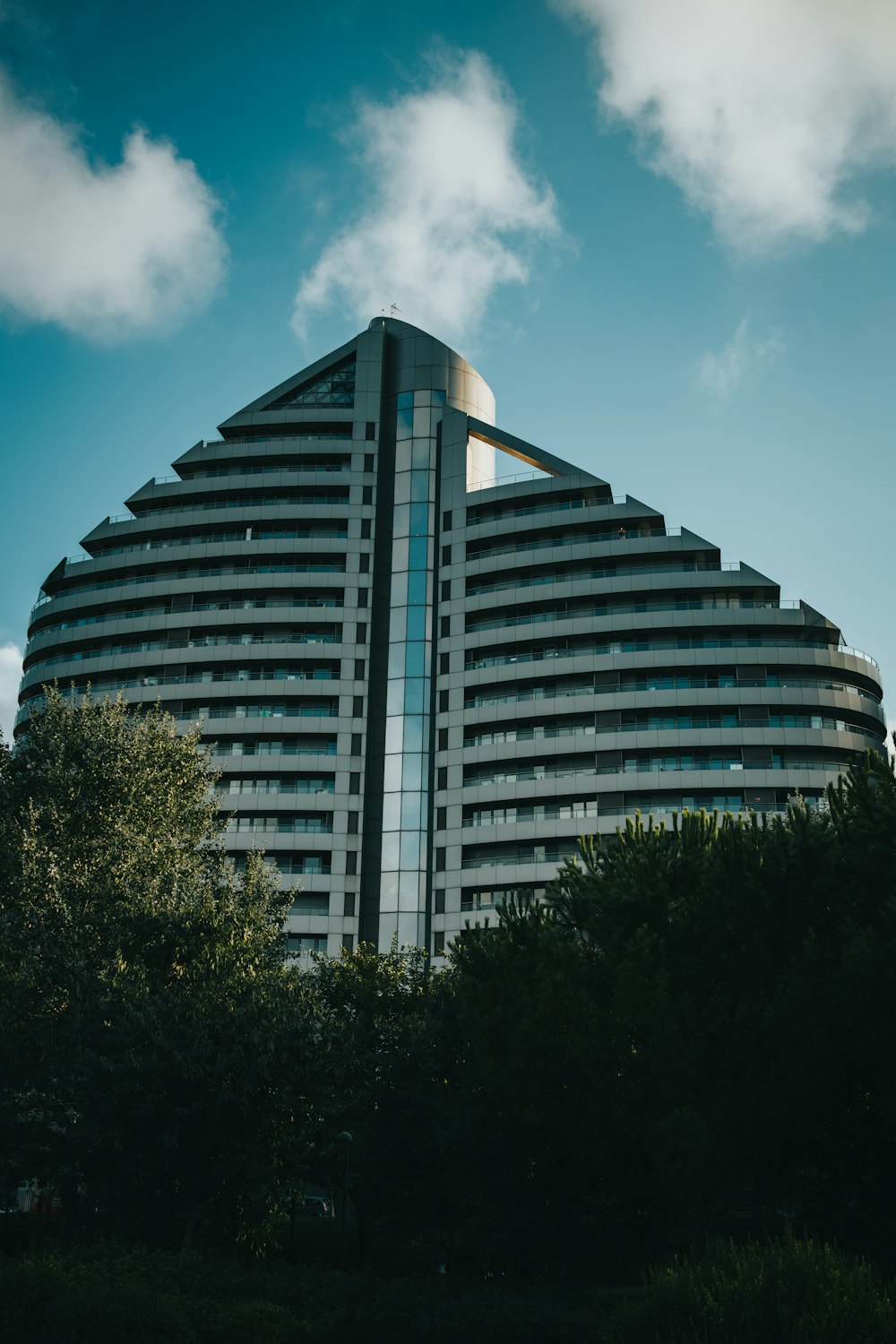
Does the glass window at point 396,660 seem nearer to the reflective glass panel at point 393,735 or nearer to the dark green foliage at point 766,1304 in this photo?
the reflective glass panel at point 393,735

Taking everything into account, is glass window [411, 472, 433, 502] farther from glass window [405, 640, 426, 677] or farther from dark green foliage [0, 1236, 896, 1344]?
dark green foliage [0, 1236, 896, 1344]

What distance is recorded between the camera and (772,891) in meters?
25.0

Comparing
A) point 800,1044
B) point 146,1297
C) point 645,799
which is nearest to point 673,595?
point 645,799

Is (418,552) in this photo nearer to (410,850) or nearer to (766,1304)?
(410,850)

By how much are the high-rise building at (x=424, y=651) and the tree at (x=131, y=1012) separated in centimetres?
2689

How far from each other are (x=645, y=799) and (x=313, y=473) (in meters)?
33.8

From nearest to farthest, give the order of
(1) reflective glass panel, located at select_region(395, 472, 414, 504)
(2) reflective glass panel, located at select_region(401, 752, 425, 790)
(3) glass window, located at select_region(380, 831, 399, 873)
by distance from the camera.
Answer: (3) glass window, located at select_region(380, 831, 399, 873), (2) reflective glass panel, located at select_region(401, 752, 425, 790), (1) reflective glass panel, located at select_region(395, 472, 414, 504)

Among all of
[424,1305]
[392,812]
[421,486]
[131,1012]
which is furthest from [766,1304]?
[421,486]

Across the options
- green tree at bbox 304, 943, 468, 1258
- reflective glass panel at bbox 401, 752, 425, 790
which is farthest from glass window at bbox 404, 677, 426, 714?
green tree at bbox 304, 943, 468, 1258

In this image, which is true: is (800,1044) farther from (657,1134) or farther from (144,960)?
(144,960)

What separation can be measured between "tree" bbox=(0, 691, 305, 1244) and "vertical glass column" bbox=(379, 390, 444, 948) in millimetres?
26452

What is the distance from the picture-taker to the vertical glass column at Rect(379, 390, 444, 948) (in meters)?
67.1

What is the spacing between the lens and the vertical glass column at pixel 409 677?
2640 inches

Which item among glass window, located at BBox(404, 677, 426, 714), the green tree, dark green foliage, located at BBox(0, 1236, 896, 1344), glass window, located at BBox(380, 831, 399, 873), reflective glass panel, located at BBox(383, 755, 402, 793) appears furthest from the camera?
glass window, located at BBox(404, 677, 426, 714)
